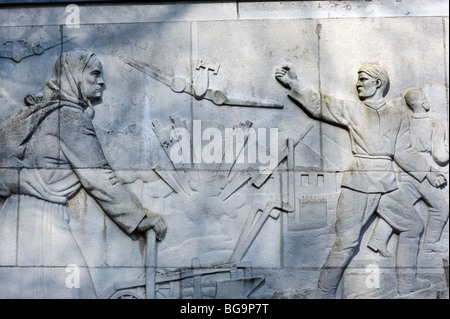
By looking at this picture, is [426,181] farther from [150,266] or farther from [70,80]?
[70,80]

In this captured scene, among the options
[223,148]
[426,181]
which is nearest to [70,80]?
[223,148]

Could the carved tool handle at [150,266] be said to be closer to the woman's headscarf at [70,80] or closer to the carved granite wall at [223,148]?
the carved granite wall at [223,148]

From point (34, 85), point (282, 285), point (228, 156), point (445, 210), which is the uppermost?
point (34, 85)

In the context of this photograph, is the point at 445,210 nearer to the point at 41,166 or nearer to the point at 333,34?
the point at 333,34

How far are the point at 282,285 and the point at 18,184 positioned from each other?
2.74 m

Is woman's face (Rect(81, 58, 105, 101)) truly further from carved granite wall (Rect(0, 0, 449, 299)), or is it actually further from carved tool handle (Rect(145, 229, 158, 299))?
carved tool handle (Rect(145, 229, 158, 299))

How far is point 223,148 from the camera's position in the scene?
8820mm

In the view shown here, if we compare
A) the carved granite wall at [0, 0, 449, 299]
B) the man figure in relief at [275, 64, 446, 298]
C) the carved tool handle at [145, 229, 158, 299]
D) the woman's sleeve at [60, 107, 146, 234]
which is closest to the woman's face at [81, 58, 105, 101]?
the carved granite wall at [0, 0, 449, 299]

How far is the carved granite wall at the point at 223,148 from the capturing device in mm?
8680

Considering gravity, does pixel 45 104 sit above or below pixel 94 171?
above

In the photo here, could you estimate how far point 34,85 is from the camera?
8.95 m

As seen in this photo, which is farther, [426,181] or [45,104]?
[45,104]

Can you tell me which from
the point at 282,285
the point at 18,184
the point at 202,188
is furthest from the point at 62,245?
the point at 282,285

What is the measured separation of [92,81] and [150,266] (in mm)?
1894
